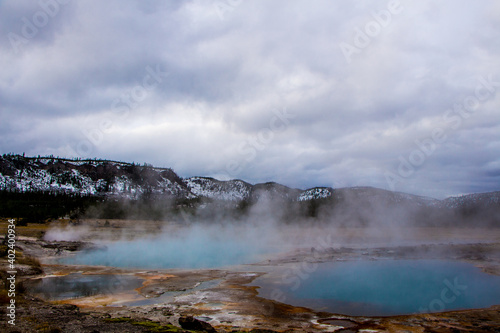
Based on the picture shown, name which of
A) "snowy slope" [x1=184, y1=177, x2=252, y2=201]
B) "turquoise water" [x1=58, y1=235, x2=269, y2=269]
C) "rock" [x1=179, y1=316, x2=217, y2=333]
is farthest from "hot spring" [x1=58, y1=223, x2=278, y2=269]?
"snowy slope" [x1=184, y1=177, x2=252, y2=201]

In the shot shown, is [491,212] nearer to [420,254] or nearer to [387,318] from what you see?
[420,254]

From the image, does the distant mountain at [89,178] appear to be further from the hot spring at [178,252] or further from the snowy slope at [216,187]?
the hot spring at [178,252]

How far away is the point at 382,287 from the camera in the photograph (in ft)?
54.7

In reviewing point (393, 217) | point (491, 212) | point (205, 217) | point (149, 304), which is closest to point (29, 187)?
point (205, 217)

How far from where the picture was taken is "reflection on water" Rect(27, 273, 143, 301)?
14.4 metres

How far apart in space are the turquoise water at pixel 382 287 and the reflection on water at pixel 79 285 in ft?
22.6

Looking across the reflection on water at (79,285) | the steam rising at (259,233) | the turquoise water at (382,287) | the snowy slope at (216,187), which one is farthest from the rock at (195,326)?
the snowy slope at (216,187)

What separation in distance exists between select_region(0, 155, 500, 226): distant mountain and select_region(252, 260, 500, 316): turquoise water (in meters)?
30.4

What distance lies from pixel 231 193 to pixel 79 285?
169 metres

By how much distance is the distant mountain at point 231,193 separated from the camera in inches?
2108

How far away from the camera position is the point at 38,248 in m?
27.5

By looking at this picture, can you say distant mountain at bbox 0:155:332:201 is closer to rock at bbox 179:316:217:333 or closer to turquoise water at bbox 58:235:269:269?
turquoise water at bbox 58:235:269:269

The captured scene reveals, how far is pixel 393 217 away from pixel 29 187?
10848 cm

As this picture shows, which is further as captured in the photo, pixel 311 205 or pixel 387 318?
pixel 311 205
